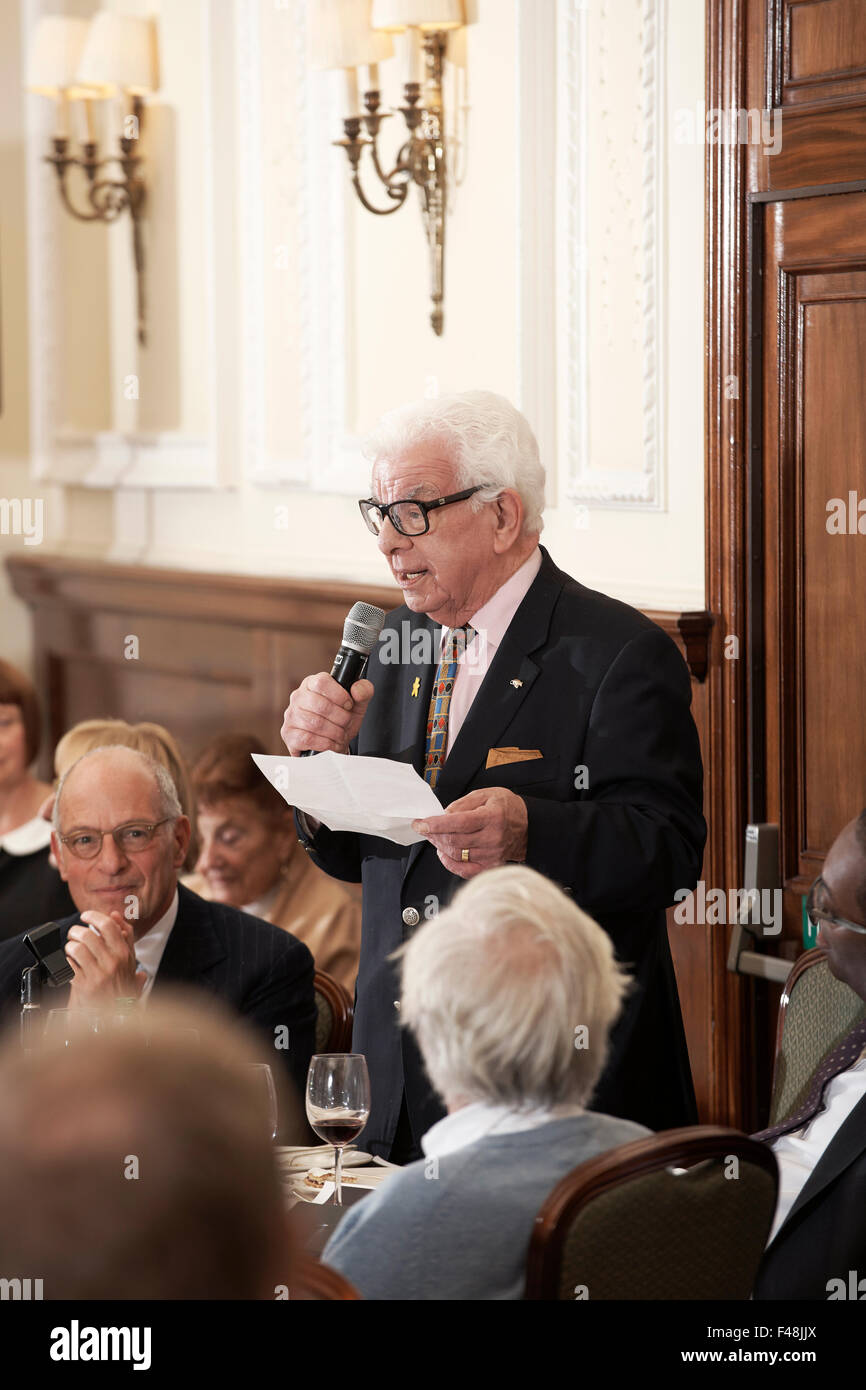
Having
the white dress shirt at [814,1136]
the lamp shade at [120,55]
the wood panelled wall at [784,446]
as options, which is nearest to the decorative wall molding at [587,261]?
the wood panelled wall at [784,446]

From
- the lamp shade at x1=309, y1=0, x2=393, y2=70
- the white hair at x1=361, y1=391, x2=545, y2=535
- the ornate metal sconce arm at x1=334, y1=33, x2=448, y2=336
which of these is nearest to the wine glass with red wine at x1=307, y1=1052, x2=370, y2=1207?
the white hair at x1=361, y1=391, x2=545, y2=535

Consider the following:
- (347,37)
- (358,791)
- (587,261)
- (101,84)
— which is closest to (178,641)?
(101,84)

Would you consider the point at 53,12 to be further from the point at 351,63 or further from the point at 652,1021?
the point at 652,1021

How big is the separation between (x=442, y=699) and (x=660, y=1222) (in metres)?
1.06

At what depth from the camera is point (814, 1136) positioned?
2473 millimetres

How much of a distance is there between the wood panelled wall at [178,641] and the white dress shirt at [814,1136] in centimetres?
209

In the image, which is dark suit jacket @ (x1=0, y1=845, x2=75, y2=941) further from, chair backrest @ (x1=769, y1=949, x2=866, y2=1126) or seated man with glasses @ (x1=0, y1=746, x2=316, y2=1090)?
chair backrest @ (x1=769, y1=949, x2=866, y2=1126)

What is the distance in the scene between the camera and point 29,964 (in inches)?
112

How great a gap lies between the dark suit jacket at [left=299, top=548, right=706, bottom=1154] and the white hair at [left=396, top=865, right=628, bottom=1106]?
2.09ft

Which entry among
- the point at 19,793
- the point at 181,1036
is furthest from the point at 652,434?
the point at 181,1036

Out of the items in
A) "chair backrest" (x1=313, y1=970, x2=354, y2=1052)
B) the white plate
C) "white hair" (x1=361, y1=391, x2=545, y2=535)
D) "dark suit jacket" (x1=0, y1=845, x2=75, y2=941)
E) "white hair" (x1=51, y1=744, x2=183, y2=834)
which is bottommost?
the white plate

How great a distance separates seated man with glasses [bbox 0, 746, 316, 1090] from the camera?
2.80 metres

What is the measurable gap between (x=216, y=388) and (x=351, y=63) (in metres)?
1.26

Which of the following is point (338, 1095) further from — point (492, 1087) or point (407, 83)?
point (407, 83)
